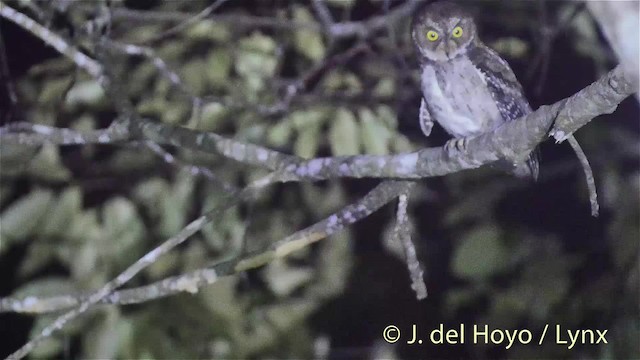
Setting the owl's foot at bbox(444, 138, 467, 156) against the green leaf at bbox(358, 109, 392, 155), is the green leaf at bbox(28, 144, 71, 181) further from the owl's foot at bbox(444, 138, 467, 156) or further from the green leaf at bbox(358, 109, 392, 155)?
the owl's foot at bbox(444, 138, 467, 156)

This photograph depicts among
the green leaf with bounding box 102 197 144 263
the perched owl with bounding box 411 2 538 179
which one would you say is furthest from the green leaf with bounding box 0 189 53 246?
the perched owl with bounding box 411 2 538 179

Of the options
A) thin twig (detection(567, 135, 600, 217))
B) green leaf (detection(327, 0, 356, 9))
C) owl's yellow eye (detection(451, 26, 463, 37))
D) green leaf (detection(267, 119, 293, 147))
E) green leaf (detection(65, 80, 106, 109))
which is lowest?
thin twig (detection(567, 135, 600, 217))

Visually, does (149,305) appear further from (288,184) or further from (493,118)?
(493,118)

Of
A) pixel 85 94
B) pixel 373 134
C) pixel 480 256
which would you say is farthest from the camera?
pixel 85 94

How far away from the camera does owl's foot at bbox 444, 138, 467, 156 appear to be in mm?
1265

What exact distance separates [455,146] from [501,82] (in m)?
0.21

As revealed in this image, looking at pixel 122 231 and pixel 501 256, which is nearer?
pixel 501 256

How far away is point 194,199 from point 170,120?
172 mm

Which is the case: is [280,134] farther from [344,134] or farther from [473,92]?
[473,92]

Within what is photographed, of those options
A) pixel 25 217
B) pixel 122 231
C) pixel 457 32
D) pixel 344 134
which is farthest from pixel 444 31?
pixel 25 217

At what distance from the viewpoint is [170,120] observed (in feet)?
5.12

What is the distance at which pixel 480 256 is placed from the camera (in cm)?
138

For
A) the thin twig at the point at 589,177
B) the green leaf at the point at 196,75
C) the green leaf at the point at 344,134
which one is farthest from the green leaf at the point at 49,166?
the thin twig at the point at 589,177

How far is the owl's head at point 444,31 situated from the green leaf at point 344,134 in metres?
0.19
